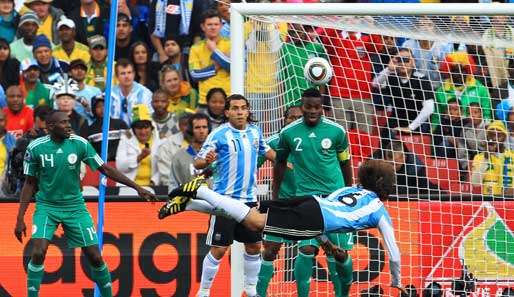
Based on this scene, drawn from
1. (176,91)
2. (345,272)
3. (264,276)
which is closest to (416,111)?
(345,272)

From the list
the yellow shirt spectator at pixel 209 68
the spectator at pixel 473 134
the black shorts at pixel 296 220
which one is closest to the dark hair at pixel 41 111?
the yellow shirt spectator at pixel 209 68

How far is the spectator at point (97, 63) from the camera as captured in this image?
1600 cm

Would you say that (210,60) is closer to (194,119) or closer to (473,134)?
(194,119)

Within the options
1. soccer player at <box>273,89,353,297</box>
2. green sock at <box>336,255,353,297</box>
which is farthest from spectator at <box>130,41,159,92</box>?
green sock at <box>336,255,353,297</box>

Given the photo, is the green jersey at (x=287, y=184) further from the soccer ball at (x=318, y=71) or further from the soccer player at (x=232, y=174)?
the soccer player at (x=232, y=174)

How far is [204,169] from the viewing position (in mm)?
11328

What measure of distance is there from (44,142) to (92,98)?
148 inches

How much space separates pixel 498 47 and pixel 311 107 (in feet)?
7.04

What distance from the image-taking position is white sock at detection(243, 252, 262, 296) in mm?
11281

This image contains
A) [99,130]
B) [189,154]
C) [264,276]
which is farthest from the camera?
[99,130]

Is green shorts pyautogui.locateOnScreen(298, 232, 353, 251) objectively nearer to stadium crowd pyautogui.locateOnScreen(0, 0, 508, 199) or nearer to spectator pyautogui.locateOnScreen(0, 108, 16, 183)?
stadium crowd pyautogui.locateOnScreen(0, 0, 508, 199)

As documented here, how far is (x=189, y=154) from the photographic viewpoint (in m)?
14.3

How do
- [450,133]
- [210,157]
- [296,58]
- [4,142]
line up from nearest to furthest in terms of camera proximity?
1. [210,157]
2. [296,58]
3. [450,133]
4. [4,142]

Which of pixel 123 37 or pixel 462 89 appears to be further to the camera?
pixel 123 37
